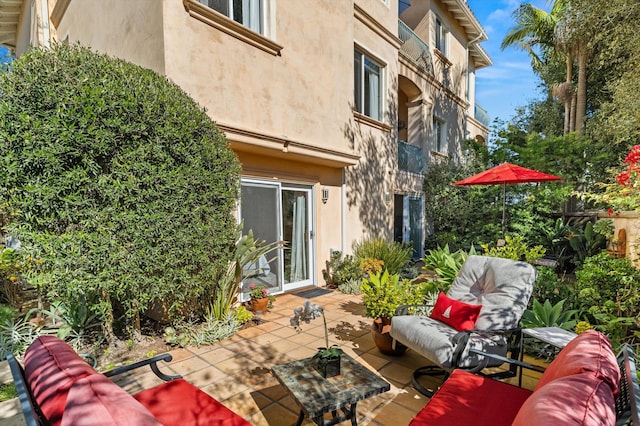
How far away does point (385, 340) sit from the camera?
4.13m

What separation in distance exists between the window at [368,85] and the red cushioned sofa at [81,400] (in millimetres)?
8187

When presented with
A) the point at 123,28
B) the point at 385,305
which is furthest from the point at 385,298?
the point at 123,28

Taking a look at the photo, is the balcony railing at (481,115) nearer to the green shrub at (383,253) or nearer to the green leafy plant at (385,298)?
the green shrub at (383,253)

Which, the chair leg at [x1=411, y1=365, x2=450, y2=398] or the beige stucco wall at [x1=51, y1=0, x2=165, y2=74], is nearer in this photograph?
the chair leg at [x1=411, y1=365, x2=450, y2=398]

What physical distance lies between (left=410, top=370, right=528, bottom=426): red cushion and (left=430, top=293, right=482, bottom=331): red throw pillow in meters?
1.11

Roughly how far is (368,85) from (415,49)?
398 cm

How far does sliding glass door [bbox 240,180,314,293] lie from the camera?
6438 mm

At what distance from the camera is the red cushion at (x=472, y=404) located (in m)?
2.08

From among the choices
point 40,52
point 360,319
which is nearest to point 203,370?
point 360,319

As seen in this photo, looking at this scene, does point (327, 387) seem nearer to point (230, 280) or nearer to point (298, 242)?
point (230, 280)

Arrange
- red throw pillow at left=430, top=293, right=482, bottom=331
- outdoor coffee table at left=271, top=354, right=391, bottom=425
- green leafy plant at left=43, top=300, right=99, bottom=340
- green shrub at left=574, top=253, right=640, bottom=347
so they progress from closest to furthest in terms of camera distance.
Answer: outdoor coffee table at left=271, top=354, right=391, bottom=425 → red throw pillow at left=430, top=293, right=482, bottom=331 → green shrub at left=574, top=253, right=640, bottom=347 → green leafy plant at left=43, top=300, right=99, bottom=340

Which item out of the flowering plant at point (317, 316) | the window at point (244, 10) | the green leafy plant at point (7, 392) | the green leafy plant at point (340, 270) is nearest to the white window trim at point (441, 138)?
the green leafy plant at point (340, 270)

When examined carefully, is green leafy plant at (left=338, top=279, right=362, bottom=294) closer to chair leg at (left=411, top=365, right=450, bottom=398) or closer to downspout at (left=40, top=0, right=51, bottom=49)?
chair leg at (left=411, top=365, right=450, bottom=398)

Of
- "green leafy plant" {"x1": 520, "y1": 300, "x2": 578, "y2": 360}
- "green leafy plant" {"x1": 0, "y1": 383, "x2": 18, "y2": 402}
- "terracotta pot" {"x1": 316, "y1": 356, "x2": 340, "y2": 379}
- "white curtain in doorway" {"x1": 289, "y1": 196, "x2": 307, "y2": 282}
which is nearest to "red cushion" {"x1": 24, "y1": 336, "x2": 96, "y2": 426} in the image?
"terracotta pot" {"x1": 316, "y1": 356, "x2": 340, "y2": 379}
